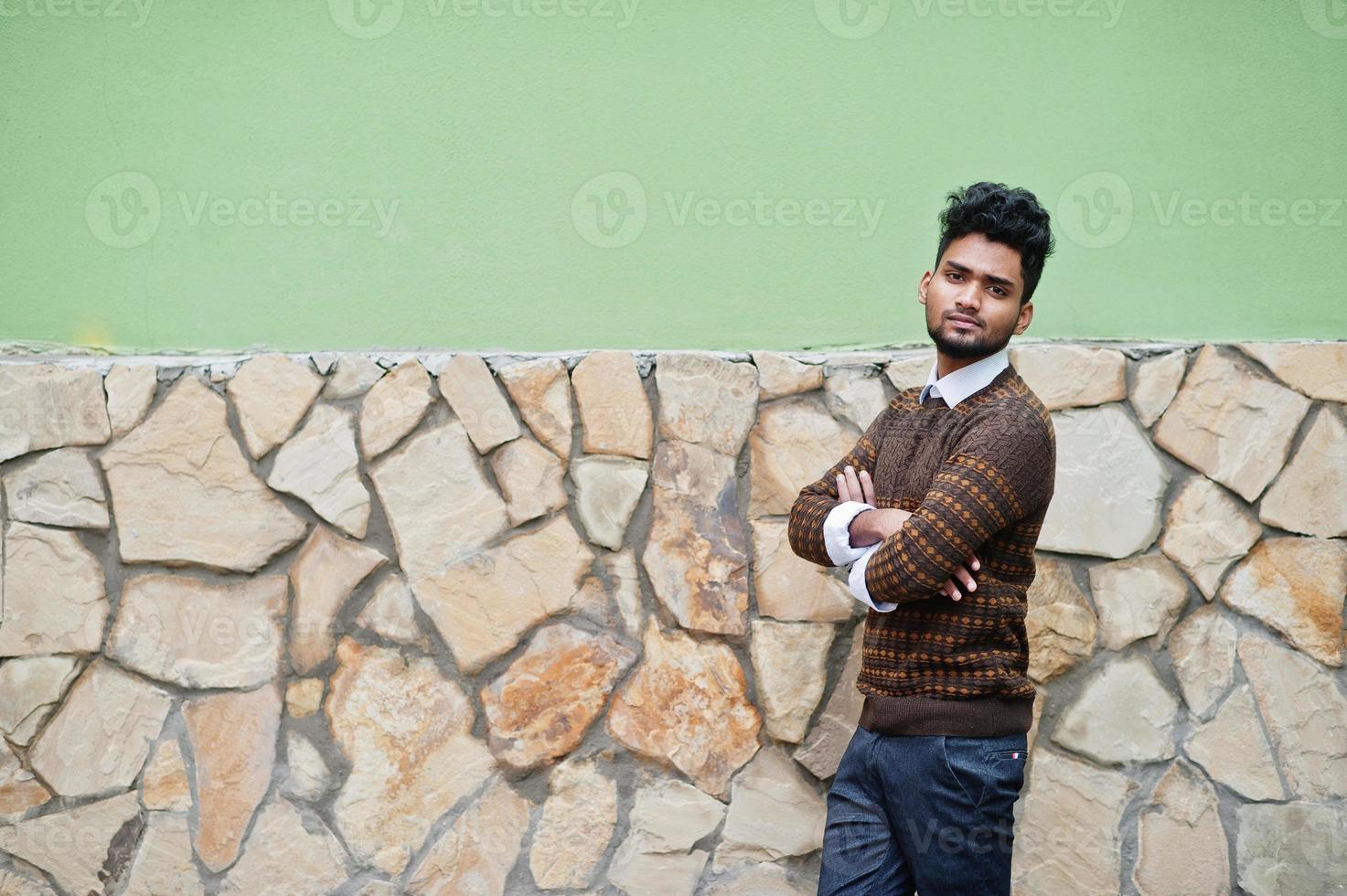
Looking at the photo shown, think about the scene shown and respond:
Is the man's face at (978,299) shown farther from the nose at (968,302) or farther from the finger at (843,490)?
the finger at (843,490)

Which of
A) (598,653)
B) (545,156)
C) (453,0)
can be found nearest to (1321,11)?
(545,156)

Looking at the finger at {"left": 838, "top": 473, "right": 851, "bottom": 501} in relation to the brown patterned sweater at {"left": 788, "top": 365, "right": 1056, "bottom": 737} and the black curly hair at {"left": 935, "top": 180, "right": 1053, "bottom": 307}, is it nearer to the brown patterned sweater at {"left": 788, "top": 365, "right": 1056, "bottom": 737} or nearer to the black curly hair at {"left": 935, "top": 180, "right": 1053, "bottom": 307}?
the brown patterned sweater at {"left": 788, "top": 365, "right": 1056, "bottom": 737}

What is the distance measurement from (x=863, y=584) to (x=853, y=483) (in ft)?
0.93

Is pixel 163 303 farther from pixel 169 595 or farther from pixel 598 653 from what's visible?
pixel 598 653

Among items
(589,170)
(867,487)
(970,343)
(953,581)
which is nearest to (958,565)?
(953,581)

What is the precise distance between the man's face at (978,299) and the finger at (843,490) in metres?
0.33

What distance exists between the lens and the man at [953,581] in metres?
1.96

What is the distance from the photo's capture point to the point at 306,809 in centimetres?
274

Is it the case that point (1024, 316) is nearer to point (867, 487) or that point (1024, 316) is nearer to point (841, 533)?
point (867, 487)

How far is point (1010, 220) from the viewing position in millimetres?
2111

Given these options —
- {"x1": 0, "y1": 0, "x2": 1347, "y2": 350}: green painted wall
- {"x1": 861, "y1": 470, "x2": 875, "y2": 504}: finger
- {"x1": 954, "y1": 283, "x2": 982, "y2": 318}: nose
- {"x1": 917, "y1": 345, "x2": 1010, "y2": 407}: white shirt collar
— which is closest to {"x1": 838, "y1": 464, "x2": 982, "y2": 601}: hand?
{"x1": 861, "y1": 470, "x2": 875, "y2": 504}: finger

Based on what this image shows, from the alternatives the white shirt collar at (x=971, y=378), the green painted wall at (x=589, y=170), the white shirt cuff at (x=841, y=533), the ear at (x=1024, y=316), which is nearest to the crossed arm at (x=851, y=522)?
the white shirt cuff at (x=841, y=533)

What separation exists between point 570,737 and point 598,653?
8.5 inches

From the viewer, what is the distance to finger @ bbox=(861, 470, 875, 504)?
222cm
